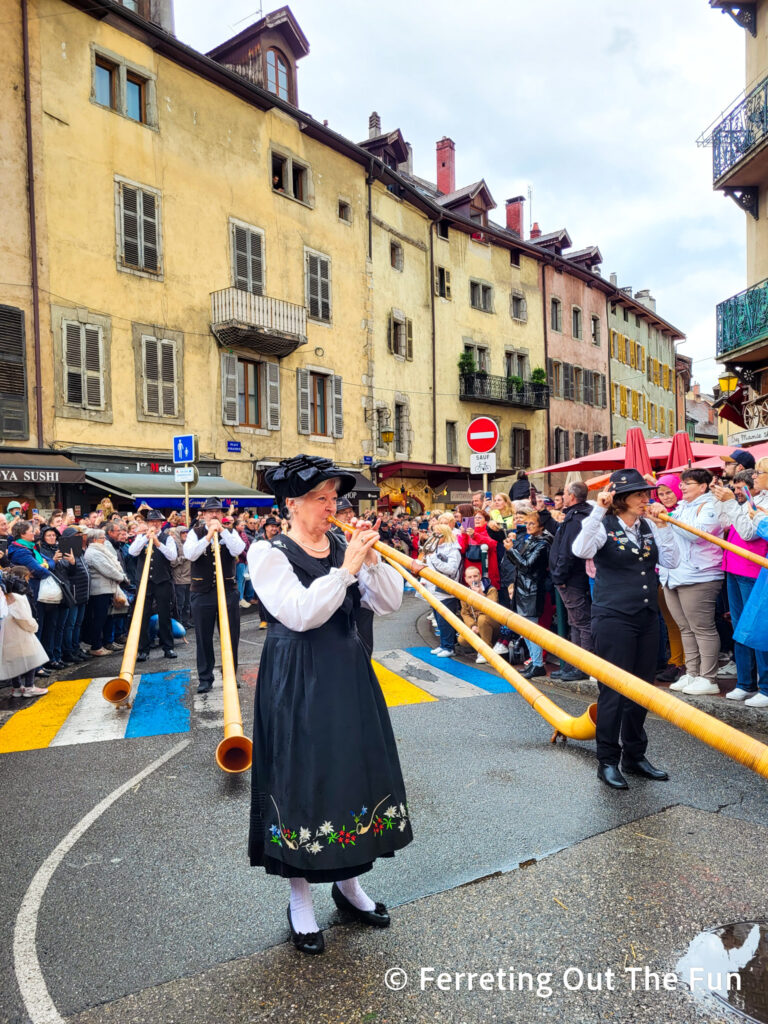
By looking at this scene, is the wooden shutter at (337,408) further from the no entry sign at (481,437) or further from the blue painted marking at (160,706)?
the blue painted marking at (160,706)

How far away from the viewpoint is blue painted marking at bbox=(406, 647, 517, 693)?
823 centimetres

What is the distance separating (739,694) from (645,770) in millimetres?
2180

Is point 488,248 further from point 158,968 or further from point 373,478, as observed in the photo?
point 158,968

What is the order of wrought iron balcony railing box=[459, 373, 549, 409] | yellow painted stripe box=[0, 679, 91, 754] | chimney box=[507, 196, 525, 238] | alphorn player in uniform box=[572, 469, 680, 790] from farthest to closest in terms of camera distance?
chimney box=[507, 196, 525, 238], wrought iron balcony railing box=[459, 373, 549, 409], yellow painted stripe box=[0, 679, 91, 754], alphorn player in uniform box=[572, 469, 680, 790]

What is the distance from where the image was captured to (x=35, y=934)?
3412mm

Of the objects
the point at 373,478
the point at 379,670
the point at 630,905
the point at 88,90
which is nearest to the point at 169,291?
the point at 88,90

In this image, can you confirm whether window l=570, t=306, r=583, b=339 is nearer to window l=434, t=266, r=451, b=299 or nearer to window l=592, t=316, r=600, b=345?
window l=592, t=316, r=600, b=345

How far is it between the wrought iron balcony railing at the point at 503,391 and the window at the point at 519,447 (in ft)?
4.07

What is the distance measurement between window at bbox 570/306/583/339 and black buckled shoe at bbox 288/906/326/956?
126ft

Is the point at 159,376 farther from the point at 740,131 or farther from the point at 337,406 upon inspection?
the point at 740,131

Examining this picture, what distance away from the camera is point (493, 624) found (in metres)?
9.52

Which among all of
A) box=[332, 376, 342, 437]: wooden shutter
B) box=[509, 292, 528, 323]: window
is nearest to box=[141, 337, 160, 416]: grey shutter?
box=[332, 376, 342, 437]: wooden shutter

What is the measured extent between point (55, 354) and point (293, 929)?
17387mm

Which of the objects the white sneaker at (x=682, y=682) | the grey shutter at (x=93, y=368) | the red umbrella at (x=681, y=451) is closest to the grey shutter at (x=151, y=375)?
the grey shutter at (x=93, y=368)
